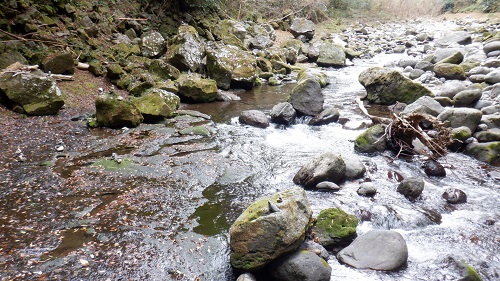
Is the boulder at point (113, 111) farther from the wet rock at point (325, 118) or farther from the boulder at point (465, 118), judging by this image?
the boulder at point (465, 118)

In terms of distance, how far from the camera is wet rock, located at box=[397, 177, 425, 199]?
5031 millimetres

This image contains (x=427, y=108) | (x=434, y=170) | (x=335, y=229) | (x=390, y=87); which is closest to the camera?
(x=335, y=229)

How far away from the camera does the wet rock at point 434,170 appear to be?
5723 mm

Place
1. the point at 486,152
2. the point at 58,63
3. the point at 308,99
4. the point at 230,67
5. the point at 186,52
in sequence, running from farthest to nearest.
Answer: the point at 230,67, the point at 186,52, the point at 58,63, the point at 308,99, the point at 486,152

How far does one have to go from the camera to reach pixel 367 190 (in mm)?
5066

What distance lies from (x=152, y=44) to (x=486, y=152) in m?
11.2

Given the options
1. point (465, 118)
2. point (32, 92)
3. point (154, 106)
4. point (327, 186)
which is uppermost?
point (465, 118)

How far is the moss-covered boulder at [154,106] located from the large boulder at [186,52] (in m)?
3.40

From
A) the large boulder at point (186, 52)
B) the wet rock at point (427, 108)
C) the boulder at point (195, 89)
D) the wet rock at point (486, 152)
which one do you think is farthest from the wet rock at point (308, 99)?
the large boulder at point (186, 52)

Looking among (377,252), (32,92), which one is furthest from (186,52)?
(377,252)

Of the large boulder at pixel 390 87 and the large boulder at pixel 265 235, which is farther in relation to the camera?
the large boulder at pixel 390 87

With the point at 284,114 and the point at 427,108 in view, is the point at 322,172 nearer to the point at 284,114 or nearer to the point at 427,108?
the point at 284,114

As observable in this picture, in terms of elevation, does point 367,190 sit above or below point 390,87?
below

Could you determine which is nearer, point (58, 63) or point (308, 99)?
point (308, 99)
